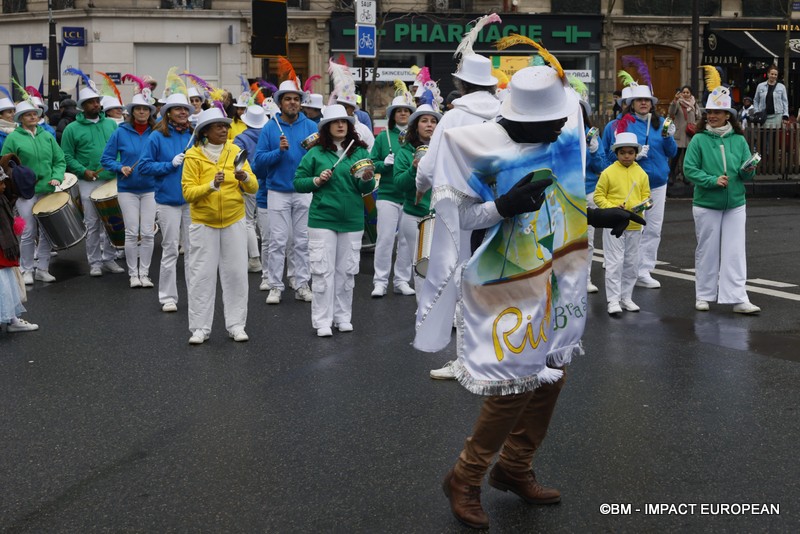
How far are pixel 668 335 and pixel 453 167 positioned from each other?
486 centimetres

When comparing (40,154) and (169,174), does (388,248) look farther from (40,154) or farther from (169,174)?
(40,154)

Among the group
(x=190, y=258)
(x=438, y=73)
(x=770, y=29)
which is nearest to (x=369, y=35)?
(x=190, y=258)

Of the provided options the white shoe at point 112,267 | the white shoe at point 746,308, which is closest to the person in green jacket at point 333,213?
the white shoe at point 746,308

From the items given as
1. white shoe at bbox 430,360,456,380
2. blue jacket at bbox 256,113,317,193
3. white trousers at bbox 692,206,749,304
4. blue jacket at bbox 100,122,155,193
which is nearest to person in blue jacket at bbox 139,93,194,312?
blue jacket at bbox 256,113,317,193

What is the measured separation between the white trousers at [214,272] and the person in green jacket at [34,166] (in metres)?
3.96

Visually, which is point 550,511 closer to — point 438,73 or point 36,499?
point 36,499

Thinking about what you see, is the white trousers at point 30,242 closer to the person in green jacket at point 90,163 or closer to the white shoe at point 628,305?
the person in green jacket at point 90,163

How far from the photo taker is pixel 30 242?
1288cm

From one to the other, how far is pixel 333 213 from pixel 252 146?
10.3 feet

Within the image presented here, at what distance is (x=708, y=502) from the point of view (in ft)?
17.5

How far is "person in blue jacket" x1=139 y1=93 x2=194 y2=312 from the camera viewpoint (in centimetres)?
1084

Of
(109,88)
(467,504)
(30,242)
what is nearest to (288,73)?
(30,242)

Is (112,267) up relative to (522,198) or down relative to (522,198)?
down

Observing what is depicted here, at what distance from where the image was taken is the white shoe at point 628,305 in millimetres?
10586
